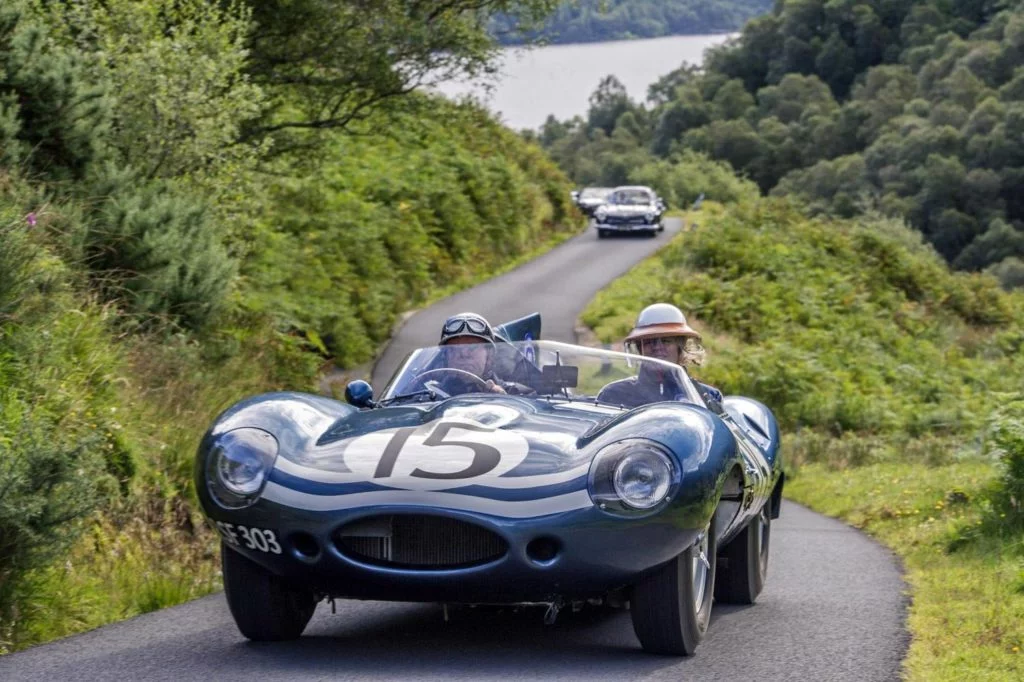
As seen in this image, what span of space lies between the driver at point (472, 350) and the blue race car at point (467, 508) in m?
0.82

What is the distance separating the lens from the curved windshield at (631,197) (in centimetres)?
5147

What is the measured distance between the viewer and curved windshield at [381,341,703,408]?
23.8ft

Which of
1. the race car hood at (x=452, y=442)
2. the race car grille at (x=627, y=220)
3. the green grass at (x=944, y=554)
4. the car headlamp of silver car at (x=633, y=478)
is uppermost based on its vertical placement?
the race car hood at (x=452, y=442)

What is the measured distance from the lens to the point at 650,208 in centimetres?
5094

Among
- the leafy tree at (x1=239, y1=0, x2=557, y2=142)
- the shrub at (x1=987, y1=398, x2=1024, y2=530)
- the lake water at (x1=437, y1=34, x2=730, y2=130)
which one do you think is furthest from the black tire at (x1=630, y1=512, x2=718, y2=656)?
the lake water at (x1=437, y1=34, x2=730, y2=130)

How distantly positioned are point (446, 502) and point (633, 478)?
28.9 inches

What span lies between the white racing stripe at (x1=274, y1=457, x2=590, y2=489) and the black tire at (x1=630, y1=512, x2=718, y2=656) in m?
0.53

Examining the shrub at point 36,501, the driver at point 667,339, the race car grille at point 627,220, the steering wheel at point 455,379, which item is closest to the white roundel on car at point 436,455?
the steering wheel at point 455,379

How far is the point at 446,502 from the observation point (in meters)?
5.53

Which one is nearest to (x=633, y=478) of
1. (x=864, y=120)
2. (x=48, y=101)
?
(x=48, y=101)

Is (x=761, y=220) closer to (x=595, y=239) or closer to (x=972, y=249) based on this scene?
(x=595, y=239)

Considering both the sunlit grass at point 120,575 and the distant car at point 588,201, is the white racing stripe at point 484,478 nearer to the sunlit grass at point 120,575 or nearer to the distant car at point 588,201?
the sunlit grass at point 120,575

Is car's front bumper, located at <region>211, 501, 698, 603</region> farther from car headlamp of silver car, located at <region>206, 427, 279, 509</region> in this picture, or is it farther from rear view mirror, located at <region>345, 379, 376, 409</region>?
rear view mirror, located at <region>345, 379, 376, 409</region>

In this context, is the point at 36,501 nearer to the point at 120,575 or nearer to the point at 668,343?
the point at 120,575
